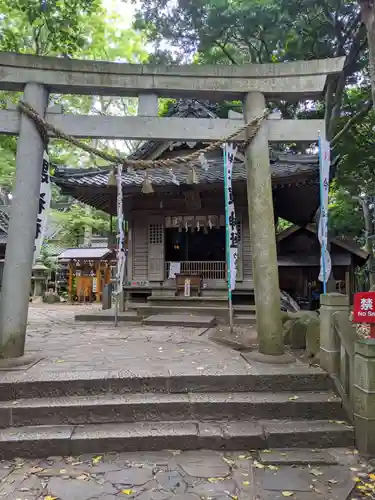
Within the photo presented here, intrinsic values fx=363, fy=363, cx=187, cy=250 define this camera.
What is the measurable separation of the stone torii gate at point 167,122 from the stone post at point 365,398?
62.5 inches

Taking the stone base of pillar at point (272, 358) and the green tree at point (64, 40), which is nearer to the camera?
the stone base of pillar at point (272, 358)

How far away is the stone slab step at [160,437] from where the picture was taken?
3.80 m

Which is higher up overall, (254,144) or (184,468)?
(254,144)

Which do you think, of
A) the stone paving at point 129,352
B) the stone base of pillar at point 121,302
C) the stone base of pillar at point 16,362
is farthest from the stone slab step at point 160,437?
the stone base of pillar at point 121,302

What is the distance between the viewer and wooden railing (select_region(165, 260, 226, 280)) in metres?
12.1

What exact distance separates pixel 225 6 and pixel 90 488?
1293 cm

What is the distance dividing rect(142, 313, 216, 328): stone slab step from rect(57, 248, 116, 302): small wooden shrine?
11.6 m

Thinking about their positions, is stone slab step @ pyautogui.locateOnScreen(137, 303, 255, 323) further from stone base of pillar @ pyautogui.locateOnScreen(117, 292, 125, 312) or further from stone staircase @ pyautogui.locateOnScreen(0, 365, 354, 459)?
stone staircase @ pyautogui.locateOnScreen(0, 365, 354, 459)

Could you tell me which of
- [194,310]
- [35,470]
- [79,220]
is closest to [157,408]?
[35,470]

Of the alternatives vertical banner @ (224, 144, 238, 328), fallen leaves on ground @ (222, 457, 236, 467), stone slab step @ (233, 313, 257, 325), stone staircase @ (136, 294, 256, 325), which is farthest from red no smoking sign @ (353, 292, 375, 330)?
stone staircase @ (136, 294, 256, 325)

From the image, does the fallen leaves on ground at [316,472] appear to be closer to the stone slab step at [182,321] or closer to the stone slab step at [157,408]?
the stone slab step at [157,408]

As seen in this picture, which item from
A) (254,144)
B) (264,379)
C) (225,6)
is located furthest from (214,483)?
(225,6)

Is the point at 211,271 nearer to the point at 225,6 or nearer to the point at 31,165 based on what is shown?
the point at 31,165

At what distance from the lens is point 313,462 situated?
367cm
